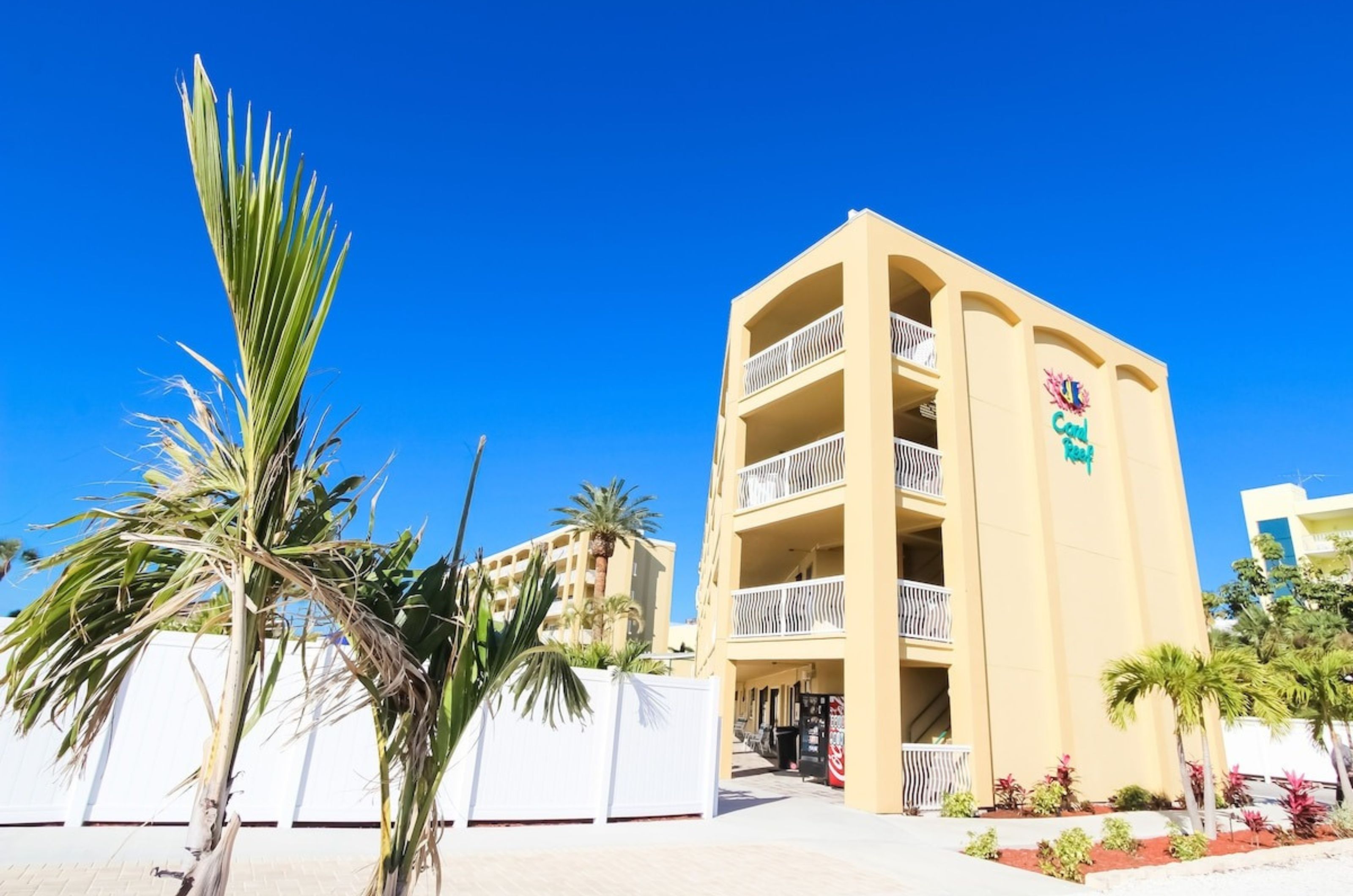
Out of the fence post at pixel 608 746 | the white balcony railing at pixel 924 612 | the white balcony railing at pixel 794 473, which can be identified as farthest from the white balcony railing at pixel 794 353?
the fence post at pixel 608 746

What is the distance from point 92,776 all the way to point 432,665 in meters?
6.98

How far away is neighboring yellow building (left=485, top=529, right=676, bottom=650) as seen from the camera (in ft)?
171

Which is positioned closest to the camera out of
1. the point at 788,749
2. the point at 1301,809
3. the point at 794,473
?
the point at 1301,809

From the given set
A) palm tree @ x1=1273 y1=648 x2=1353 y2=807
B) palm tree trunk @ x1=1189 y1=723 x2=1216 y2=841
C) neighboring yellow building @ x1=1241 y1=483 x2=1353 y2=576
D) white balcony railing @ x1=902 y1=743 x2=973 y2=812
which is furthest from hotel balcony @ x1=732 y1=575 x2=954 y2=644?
neighboring yellow building @ x1=1241 y1=483 x2=1353 y2=576

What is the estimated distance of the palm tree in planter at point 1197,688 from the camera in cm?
1155

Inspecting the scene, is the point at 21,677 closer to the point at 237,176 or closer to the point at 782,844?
the point at 237,176

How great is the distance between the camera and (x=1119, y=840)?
1012 cm

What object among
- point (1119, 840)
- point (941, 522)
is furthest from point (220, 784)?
point (941, 522)

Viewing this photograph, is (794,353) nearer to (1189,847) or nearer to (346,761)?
(1189,847)

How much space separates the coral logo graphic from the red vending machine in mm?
9655

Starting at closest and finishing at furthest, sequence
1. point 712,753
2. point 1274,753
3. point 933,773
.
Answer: point 712,753, point 933,773, point 1274,753

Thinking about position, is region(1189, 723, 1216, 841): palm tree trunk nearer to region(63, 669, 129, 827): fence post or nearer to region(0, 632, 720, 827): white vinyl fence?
region(0, 632, 720, 827): white vinyl fence

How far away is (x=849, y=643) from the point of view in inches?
560

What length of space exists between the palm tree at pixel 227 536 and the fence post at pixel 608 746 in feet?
26.3
